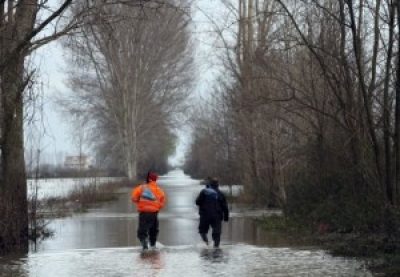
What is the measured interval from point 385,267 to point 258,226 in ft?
33.9

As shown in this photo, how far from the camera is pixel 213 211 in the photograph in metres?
15.6

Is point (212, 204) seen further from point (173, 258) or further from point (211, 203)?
point (173, 258)

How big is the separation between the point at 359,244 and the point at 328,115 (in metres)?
4.16

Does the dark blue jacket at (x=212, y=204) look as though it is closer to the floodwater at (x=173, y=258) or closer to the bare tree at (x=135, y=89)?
the floodwater at (x=173, y=258)

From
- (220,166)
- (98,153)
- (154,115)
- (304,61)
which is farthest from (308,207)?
(98,153)

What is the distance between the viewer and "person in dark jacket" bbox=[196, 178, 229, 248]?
51.0 ft

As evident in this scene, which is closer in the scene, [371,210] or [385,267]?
[385,267]

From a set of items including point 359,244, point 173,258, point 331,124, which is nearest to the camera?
point 173,258

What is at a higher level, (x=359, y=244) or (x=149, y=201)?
(x=149, y=201)

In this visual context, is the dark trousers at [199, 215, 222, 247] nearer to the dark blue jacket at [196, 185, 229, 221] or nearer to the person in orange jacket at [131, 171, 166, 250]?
the dark blue jacket at [196, 185, 229, 221]

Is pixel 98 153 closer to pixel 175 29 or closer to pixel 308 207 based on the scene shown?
pixel 175 29

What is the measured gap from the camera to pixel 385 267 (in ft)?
36.3

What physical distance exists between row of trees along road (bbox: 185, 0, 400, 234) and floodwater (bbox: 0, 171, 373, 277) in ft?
5.39

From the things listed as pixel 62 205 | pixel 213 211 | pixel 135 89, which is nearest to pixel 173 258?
pixel 213 211
